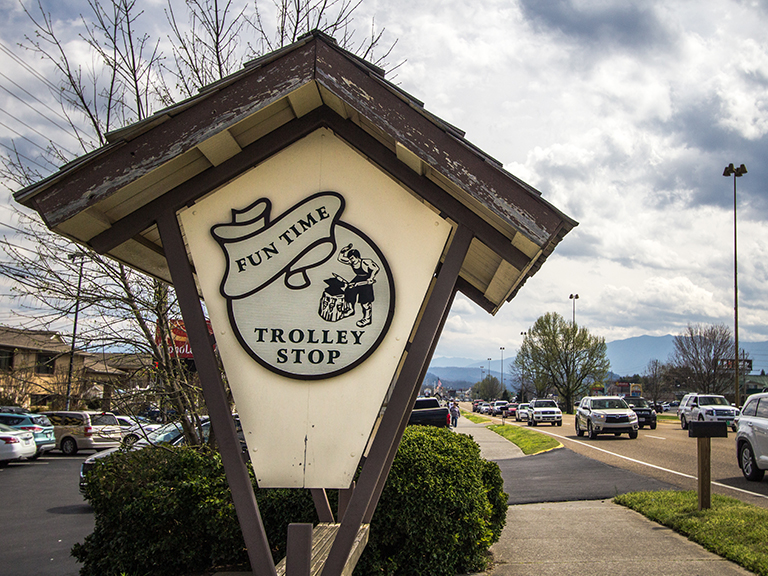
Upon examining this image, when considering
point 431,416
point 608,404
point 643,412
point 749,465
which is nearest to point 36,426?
point 431,416

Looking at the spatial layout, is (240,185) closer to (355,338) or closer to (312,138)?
(312,138)

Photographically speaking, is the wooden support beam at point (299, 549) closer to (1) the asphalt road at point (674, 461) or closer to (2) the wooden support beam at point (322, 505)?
(2) the wooden support beam at point (322, 505)

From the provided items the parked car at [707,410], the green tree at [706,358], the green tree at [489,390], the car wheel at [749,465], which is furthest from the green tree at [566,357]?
the green tree at [489,390]

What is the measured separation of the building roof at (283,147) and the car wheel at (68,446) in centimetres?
2408

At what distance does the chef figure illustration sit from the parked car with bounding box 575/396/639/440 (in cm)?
2190

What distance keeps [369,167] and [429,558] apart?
385cm

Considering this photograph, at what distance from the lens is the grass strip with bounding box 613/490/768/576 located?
5735 millimetres

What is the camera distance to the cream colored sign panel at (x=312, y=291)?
10.2 ft

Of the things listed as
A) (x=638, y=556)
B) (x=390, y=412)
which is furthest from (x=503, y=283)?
(x=638, y=556)

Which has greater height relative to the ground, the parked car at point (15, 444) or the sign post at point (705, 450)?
the sign post at point (705, 450)

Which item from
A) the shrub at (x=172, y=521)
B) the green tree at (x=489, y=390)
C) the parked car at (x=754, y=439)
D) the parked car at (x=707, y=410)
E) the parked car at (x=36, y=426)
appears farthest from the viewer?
the green tree at (x=489, y=390)

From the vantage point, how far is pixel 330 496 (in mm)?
5582

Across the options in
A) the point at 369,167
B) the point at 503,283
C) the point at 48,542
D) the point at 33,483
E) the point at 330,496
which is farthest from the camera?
the point at 33,483

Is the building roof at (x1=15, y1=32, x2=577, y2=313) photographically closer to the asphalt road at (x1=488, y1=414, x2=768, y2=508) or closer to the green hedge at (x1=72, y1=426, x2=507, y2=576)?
the green hedge at (x1=72, y1=426, x2=507, y2=576)
